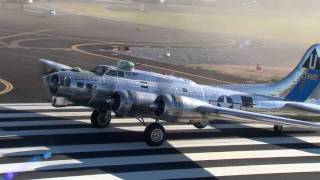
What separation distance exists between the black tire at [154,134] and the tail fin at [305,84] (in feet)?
23.2

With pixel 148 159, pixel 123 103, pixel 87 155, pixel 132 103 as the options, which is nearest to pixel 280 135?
pixel 132 103

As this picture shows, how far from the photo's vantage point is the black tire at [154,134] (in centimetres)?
1769

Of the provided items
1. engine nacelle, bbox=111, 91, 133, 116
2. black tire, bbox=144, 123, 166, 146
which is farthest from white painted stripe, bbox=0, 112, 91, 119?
black tire, bbox=144, 123, 166, 146

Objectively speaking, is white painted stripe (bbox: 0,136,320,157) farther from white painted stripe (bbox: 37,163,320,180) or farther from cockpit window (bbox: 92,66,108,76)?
cockpit window (bbox: 92,66,108,76)

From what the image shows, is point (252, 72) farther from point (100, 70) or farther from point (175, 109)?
point (175, 109)

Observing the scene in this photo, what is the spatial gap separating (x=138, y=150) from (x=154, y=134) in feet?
2.86

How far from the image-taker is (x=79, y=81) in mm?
18641

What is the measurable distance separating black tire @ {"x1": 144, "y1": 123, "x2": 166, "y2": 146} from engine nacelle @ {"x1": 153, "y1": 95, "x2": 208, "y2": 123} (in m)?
0.38

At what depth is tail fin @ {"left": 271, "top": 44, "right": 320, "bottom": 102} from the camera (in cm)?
2247

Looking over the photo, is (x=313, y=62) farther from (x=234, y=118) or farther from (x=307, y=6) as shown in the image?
(x=307, y=6)

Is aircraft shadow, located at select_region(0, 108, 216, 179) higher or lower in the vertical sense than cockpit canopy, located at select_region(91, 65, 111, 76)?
lower

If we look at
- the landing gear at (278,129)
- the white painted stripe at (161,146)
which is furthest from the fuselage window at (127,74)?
the landing gear at (278,129)

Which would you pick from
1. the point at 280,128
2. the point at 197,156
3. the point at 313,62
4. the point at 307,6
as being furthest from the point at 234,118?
the point at 307,6

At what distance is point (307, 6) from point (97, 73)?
51.3 metres
